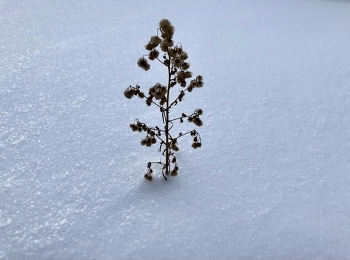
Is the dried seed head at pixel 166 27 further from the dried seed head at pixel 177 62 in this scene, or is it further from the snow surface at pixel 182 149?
the snow surface at pixel 182 149

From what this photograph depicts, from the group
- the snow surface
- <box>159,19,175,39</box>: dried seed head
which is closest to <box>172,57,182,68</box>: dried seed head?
<box>159,19,175,39</box>: dried seed head

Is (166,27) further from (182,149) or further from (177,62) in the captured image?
(182,149)

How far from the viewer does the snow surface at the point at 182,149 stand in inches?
41.3

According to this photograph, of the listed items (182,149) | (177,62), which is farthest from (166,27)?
(182,149)

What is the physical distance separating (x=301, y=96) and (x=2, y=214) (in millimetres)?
1161

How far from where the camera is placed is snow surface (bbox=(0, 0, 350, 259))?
1050mm

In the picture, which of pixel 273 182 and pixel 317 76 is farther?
pixel 317 76

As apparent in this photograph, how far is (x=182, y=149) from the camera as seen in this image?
1354 mm

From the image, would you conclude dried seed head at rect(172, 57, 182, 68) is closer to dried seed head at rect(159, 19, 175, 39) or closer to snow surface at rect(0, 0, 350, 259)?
dried seed head at rect(159, 19, 175, 39)

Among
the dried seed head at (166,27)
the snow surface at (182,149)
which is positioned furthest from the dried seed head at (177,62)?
the snow surface at (182,149)

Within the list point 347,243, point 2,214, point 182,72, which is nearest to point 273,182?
point 347,243

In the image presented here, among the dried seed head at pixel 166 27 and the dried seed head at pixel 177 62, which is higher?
the dried seed head at pixel 166 27

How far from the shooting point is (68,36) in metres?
2.15

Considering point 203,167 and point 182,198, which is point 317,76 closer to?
point 203,167
